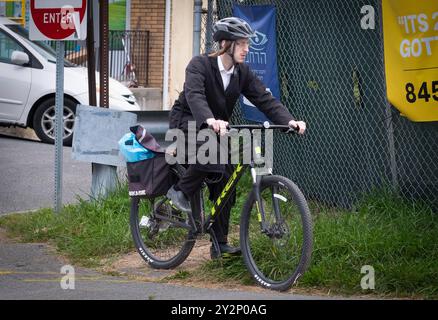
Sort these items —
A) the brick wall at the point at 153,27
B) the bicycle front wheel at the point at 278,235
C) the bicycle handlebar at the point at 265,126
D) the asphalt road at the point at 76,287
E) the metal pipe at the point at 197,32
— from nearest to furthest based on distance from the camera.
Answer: the bicycle front wheel at the point at 278,235 < the asphalt road at the point at 76,287 < the bicycle handlebar at the point at 265,126 < the metal pipe at the point at 197,32 < the brick wall at the point at 153,27

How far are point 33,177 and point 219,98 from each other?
5.37 m

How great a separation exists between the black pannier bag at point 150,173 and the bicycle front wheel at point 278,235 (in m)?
0.89

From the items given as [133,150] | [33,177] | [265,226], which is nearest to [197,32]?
[133,150]

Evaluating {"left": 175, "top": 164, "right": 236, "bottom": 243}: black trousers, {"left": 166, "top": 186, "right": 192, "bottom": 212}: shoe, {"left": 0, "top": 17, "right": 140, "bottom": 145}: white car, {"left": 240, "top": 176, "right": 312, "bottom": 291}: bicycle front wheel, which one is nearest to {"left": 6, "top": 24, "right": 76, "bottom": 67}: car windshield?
{"left": 0, "top": 17, "right": 140, "bottom": 145}: white car

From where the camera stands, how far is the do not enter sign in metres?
9.28

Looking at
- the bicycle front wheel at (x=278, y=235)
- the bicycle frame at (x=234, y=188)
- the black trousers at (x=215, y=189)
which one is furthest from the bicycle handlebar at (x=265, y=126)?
the black trousers at (x=215, y=189)

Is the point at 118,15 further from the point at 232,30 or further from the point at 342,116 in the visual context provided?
the point at 232,30

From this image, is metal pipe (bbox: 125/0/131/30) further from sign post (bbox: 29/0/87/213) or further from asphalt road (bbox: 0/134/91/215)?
sign post (bbox: 29/0/87/213)

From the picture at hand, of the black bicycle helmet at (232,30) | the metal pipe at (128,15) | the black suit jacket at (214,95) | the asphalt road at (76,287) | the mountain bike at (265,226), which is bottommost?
the asphalt road at (76,287)

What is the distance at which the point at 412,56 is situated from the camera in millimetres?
8102

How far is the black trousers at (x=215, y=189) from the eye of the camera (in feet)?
24.2

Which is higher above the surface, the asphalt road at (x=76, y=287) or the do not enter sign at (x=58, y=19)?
the do not enter sign at (x=58, y=19)

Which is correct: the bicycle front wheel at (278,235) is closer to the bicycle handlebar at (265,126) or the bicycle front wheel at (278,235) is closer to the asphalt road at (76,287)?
the asphalt road at (76,287)

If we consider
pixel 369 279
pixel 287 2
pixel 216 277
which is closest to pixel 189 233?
pixel 216 277
